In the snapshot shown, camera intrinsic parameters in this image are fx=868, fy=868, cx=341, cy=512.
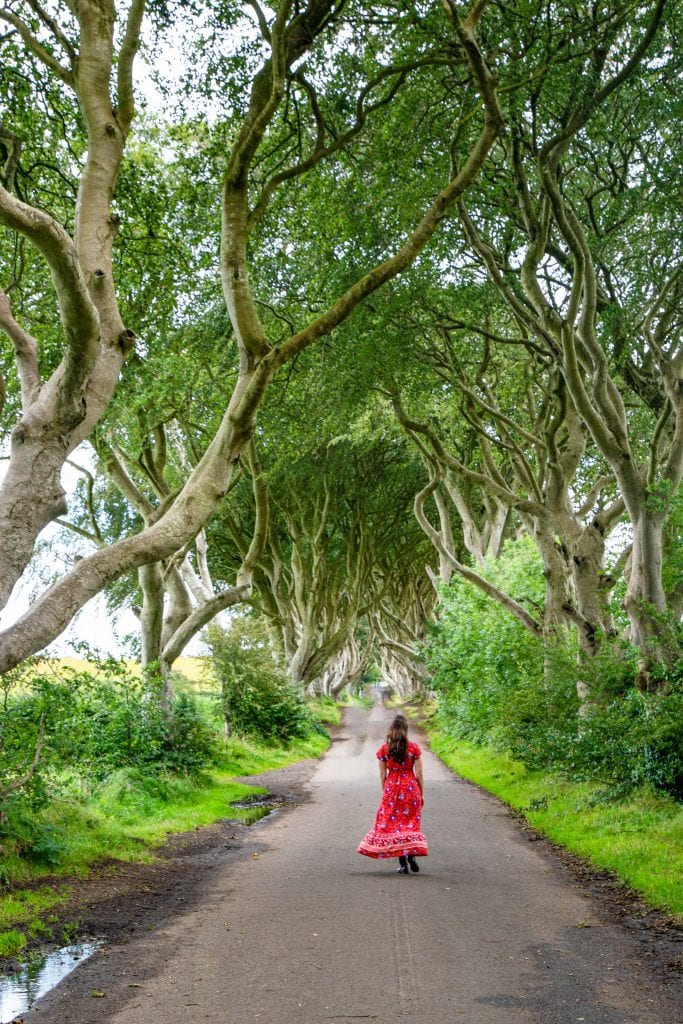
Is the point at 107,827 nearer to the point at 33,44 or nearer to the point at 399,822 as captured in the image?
the point at 399,822

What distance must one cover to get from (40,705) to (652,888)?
21.5 ft

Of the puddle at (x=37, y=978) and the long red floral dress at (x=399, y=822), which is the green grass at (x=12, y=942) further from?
the long red floral dress at (x=399, y=822)

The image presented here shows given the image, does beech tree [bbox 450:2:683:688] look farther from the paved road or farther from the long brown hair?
the paved road

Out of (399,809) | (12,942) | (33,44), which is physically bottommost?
(12,942)

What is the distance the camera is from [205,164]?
13.1m

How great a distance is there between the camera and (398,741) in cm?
1062

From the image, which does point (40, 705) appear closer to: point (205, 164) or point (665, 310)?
point (205, 164)

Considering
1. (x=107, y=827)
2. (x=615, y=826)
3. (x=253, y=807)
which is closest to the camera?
(x=615, y=826)

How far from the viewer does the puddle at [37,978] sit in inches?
214

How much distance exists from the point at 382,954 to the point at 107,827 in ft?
20.1

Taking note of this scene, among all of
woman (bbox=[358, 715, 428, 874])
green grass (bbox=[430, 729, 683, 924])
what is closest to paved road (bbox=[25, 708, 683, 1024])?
woman (bbox=[358, 715, 428, 874])

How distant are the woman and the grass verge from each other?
2942 mm

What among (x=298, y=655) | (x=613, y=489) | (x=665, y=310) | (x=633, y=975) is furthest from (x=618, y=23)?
(x=298, y=655)

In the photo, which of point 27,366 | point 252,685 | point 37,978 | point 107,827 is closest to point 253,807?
point 107,827
